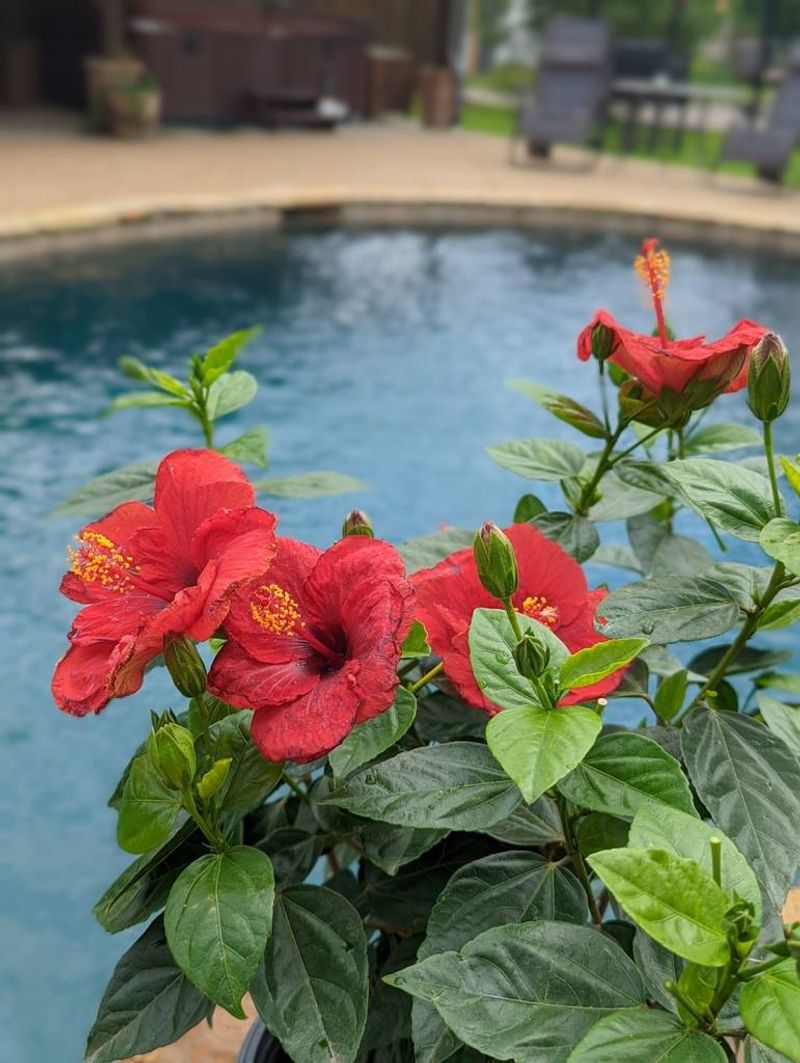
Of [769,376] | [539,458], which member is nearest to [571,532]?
[539,458]

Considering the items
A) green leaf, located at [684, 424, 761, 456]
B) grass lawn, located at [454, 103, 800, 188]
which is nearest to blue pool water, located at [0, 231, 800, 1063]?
green leaf, located at [684, 424, 761, 456]

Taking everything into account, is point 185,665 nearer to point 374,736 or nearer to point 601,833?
point 374,736

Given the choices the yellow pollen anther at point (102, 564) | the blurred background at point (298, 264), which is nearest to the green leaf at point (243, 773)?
the yellow pollen anther at point (102, 564)

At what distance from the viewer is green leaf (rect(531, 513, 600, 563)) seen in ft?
3.61

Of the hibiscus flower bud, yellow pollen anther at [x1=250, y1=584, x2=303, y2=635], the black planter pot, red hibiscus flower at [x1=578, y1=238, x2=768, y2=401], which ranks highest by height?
red hibiscus flower at [x1=578, y1=238, x2=768, y2=401]

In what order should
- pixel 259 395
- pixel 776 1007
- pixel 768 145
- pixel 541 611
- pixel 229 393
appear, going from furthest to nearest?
pixel 768 145 → pixel 259 395 → pixel 229 393 → pixel 541 611 → pixel 776 1007

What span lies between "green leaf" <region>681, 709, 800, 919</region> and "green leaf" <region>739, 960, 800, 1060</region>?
0.18 metres

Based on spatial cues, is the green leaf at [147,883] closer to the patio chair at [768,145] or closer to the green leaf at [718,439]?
the green leaf at [718,439]

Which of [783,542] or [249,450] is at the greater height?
[783,542]

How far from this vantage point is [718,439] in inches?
48.1

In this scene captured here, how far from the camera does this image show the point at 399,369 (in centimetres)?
512

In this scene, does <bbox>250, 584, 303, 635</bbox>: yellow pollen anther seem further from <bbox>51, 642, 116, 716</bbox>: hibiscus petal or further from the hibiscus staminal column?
the hibiscus staminal column

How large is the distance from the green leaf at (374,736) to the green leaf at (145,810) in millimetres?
122

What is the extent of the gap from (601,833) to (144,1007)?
379 millimetres
